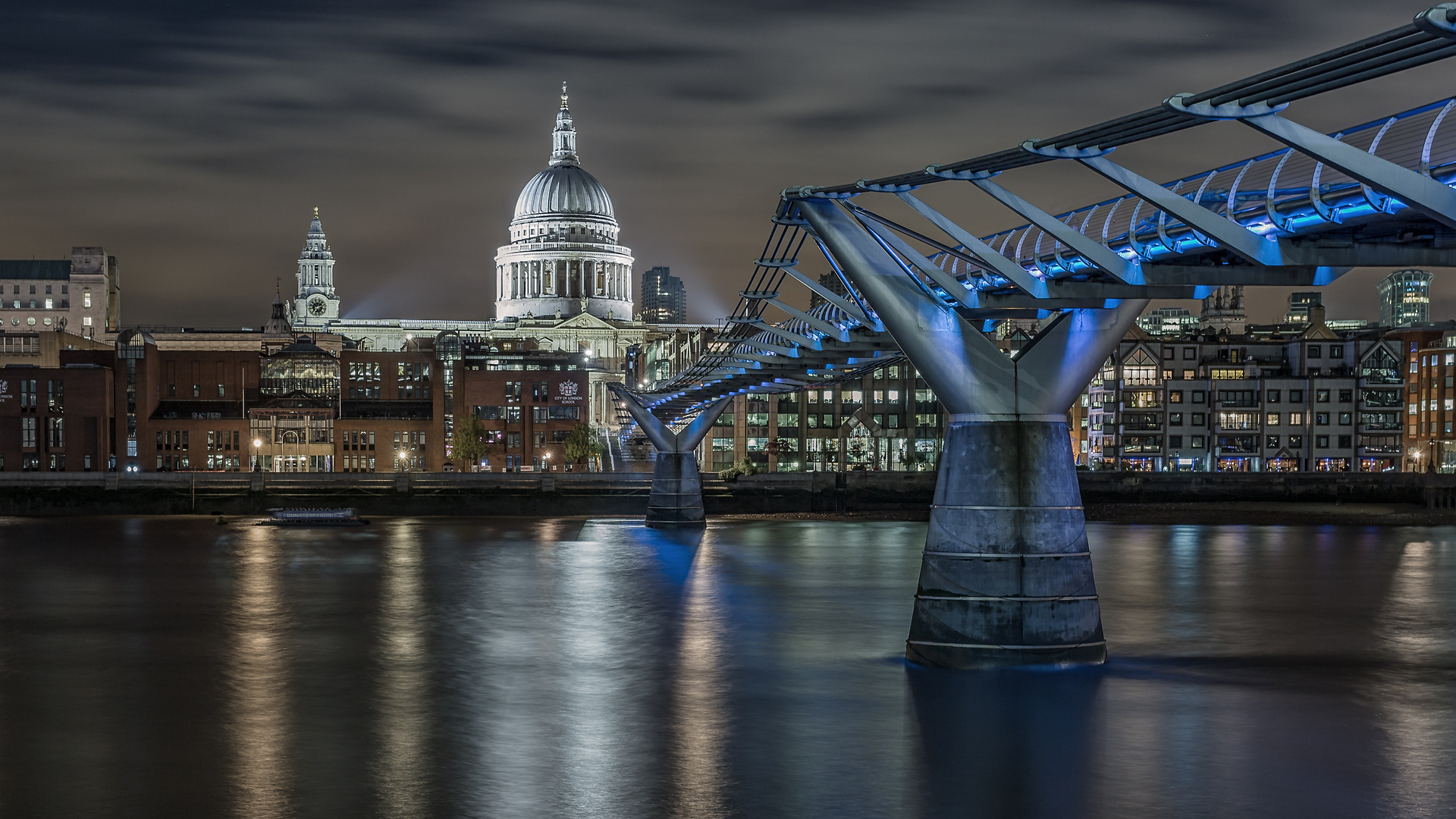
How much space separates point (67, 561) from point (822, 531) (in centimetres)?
3206

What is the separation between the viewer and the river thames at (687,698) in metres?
20.0

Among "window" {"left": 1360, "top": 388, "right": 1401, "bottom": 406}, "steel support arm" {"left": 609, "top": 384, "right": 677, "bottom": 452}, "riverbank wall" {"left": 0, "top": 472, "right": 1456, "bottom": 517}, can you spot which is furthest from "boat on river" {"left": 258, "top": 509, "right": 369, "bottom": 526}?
"window" {"left": 1360, "top": 388, "right": 1401, "bottom": 406}

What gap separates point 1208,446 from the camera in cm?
10575

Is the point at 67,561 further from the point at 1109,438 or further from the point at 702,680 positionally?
the point at 1109,438

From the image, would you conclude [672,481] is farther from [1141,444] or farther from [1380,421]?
[1380,421]

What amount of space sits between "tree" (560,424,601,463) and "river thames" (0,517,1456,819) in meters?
59.3

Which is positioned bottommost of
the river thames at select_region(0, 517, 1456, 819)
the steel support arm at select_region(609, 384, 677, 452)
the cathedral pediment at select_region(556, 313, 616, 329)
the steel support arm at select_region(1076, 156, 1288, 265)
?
the river thames at select_region(0, 517, 1456, 819)

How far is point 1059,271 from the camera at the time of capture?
993 inches

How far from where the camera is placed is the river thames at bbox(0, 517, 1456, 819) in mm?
20047

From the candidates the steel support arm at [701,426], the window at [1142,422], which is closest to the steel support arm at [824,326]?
the steel support arm at [701,426]

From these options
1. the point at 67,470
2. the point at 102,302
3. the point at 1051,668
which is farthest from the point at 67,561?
the point at 102,302

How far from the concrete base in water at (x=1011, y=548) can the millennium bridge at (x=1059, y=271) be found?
0.03 meters

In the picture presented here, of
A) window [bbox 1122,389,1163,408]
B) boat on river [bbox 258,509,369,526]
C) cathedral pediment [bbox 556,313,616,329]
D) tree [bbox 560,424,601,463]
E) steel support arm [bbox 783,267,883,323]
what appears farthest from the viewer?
cathedral pediment [bbox 556,313,616,329]

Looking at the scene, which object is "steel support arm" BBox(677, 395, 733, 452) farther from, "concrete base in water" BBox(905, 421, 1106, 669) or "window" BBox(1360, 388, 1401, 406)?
"window" BBox(1360, 388, 1401, 406)
